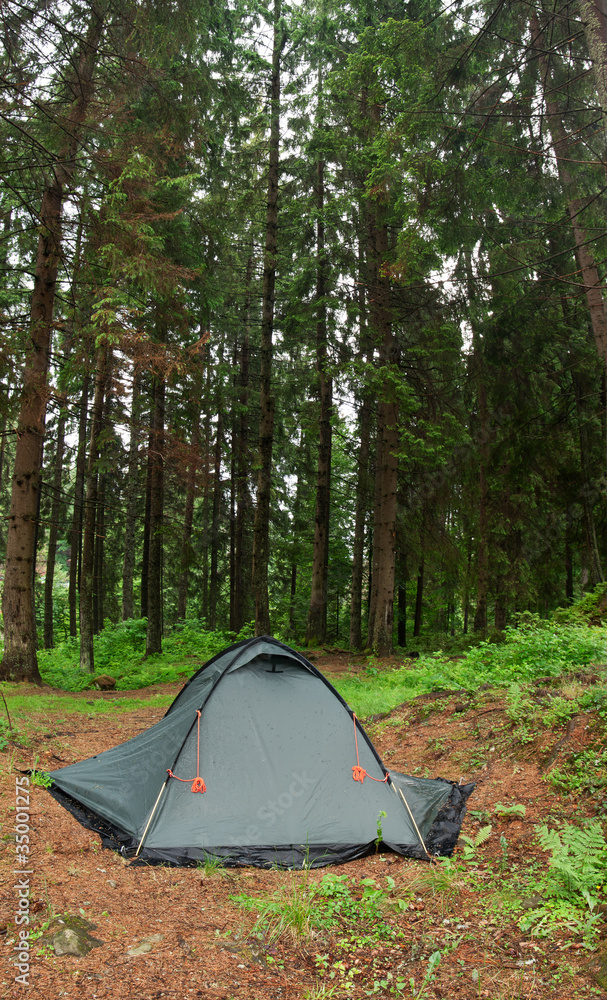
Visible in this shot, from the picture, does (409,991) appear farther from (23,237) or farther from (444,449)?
(23,237)

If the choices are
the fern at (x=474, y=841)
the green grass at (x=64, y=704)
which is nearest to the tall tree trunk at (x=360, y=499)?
the green grass at (x=64, y=704)

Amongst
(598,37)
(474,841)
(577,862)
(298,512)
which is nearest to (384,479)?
(298,512)

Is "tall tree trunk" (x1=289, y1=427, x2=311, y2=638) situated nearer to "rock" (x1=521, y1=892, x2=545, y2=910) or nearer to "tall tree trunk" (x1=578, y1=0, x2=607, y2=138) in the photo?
"tall tree trunk" (x1=578, y1=0, x2=607, y2=138)

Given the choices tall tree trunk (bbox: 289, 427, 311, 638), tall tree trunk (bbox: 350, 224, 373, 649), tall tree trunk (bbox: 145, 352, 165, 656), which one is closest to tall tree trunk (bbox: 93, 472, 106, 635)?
tall tree trunk (bbox: 145, 352, 165, 656)

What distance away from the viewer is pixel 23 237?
35.8 ft

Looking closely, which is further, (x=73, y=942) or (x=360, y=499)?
(x=360, y=499)

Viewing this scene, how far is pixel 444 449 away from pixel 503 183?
210 inches

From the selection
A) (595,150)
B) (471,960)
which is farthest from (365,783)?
(595,150)

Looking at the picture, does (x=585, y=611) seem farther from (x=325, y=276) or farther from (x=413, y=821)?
(x=325, y=276)

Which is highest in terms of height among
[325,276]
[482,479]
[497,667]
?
[325,276]

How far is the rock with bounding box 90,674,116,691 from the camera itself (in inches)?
481

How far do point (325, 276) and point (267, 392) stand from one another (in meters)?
4.80

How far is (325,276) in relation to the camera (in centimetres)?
1584

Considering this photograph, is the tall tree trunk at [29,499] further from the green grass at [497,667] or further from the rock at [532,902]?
the rock at [532,902]
